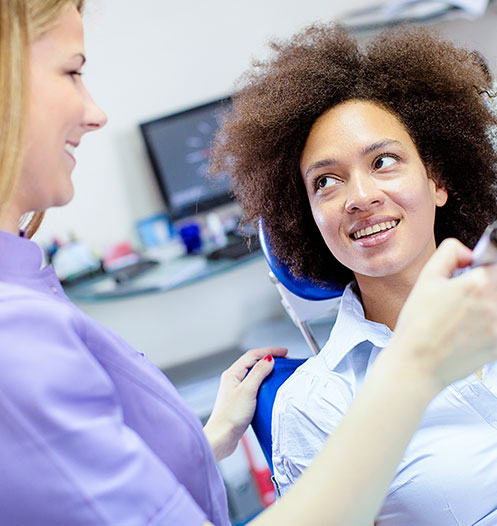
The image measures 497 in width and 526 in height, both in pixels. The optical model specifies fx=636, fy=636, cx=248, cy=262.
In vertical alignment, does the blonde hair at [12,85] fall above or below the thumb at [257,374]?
above

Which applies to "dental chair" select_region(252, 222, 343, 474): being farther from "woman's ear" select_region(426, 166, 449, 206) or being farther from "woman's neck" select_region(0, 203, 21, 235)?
"woman's neck" select_region(0, 203, 21, 235)

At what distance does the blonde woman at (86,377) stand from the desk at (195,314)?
7.93 ft

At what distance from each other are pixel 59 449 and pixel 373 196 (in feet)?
2.47

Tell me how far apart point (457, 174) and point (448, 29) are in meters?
2.07

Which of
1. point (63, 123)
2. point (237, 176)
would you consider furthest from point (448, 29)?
point (63, 123)

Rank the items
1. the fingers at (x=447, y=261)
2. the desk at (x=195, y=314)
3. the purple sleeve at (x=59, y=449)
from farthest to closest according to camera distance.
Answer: the desk at (x=195, y=314) < the fingers at (x=447, y=261) < the purple sleeve at (x=59, y=449)

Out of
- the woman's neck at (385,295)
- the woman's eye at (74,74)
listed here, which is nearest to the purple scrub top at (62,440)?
the woman's eye at (74,74)

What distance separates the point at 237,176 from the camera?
1.44 m

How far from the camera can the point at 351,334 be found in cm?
119

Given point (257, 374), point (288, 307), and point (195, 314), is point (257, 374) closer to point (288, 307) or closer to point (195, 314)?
point (288, 307)

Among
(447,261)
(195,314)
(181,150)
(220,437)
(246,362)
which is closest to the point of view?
(447,261)

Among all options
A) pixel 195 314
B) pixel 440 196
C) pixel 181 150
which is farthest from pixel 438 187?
pixel 195 314

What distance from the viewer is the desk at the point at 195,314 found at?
3166 mm

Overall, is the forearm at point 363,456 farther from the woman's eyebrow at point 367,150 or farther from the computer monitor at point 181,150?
the computer monitor at point 181,150
